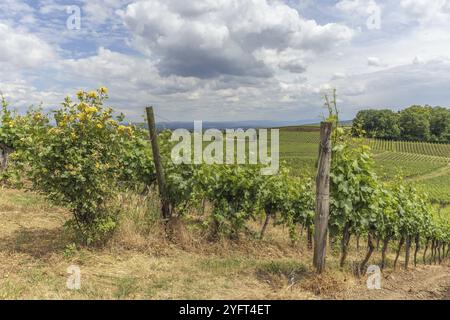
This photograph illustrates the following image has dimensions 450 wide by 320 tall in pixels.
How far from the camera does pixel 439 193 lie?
45281 millimetres

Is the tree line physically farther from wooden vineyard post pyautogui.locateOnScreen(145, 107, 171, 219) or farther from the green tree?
wooden vineyard post pyautogui.locateOnScreen(145, 107, 171, 219)

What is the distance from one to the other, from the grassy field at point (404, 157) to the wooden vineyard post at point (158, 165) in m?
36.4

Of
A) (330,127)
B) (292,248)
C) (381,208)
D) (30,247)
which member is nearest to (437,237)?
(292,248)

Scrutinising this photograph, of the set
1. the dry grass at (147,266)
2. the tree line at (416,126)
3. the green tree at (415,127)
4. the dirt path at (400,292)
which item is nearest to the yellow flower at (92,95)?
the dry grass at (147,266)

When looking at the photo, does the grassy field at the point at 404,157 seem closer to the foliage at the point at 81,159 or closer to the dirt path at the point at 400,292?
the dirt path at the point at 400,292

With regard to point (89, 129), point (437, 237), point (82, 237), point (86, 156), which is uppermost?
point (89, 129)

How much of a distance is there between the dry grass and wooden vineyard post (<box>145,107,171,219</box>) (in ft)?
0.64

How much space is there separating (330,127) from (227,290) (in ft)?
8.49

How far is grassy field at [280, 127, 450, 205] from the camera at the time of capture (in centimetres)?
5097

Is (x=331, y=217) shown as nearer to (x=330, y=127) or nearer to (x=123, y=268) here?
(x=330, y=127)

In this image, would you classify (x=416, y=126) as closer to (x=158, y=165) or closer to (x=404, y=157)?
(x=404, y=157)

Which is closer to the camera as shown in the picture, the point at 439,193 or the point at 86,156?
the point at 86,156

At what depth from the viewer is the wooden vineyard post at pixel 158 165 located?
239 inches

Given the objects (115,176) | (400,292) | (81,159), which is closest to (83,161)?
(81,159)
